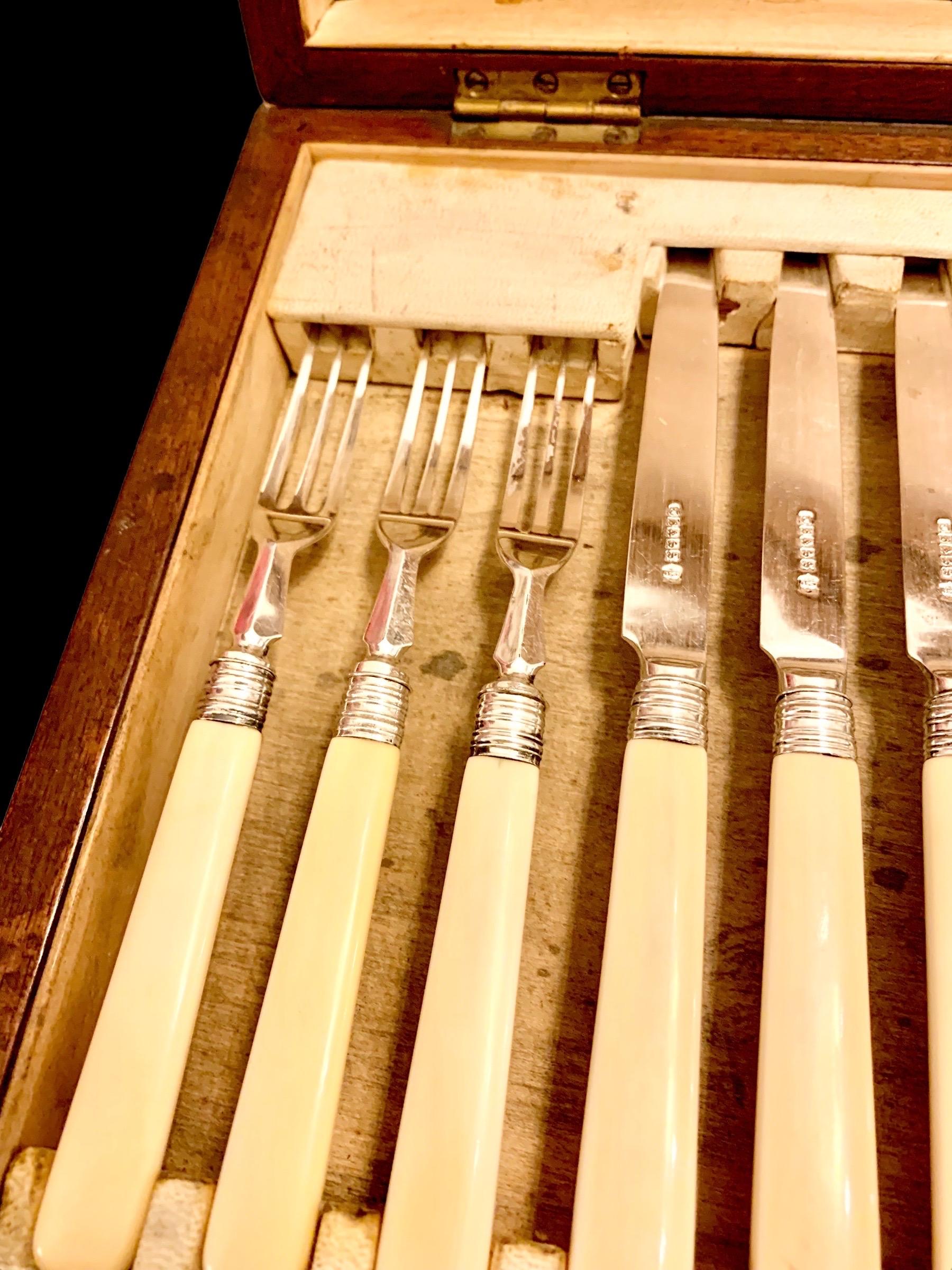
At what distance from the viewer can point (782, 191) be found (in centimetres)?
70

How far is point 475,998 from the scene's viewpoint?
44cm

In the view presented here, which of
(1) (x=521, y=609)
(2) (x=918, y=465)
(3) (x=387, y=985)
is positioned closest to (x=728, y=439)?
(2) (x=918, y=465)

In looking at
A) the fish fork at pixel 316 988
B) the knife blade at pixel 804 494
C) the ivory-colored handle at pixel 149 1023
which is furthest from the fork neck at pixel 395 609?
the knife blade at pixel 804 494

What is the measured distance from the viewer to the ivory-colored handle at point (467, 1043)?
1.33 feet

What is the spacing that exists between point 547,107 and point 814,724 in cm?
58

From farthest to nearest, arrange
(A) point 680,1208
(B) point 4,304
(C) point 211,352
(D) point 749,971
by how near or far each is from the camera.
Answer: (B) point 4,304, (C) point 211,352, (D) point 749,971, (A) point 680,1208

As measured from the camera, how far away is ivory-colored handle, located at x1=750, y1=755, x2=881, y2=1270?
39 cm

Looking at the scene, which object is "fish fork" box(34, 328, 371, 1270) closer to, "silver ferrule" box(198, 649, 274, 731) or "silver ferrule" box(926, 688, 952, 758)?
"silver ferrule" box(198, 649, 274, 731)

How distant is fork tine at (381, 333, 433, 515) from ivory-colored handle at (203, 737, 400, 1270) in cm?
21

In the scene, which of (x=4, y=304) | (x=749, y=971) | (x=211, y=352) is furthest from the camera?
(x=4, y=304)

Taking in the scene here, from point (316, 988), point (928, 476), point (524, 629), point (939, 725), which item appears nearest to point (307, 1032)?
point (316, 988)

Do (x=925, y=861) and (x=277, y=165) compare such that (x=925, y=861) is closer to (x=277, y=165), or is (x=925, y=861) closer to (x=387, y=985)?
(x=387, y=985)

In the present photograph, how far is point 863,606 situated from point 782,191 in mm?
362

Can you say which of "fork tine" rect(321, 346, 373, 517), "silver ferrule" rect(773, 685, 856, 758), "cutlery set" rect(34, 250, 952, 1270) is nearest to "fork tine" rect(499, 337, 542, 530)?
"cutlery set" rect(34, 250, 952, 1270)
